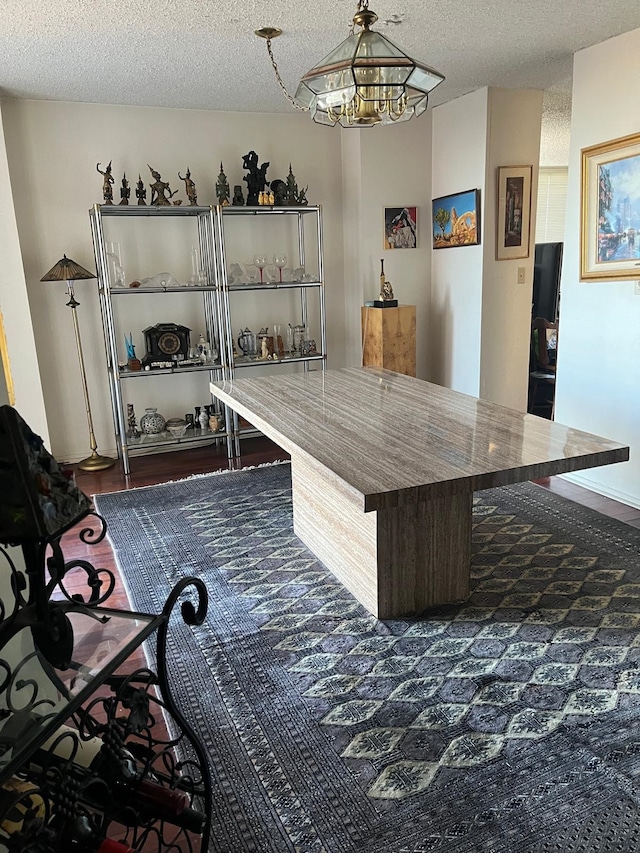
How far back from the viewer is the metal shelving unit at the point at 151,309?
4.16 m

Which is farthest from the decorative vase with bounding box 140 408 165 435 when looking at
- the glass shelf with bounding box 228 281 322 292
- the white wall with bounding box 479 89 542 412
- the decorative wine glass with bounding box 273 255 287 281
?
the white wall with bounding box 479 89 542 412

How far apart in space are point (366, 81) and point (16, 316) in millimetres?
2998

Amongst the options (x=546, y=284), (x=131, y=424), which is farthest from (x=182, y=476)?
(x=546, y=284)

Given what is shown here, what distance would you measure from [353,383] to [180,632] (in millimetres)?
1567

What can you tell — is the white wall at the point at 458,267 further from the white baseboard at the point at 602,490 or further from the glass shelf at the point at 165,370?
the glass shelf at the point at 165,370

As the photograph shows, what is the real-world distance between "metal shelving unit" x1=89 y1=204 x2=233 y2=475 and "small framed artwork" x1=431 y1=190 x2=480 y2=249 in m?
1.70

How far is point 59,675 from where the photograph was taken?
1104mm

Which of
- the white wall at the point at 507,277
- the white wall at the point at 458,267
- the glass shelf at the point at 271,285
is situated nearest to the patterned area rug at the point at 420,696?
the white wall at the point at 507,277

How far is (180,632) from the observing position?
241cm

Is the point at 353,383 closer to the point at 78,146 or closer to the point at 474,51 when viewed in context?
the point at 474,51

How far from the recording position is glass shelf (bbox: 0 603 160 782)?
3.27 ft

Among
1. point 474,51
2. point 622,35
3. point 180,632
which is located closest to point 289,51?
point 474,51

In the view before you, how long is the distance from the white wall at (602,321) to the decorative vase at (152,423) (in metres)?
2.70

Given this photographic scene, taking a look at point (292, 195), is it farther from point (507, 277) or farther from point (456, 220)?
point (507, 277)
